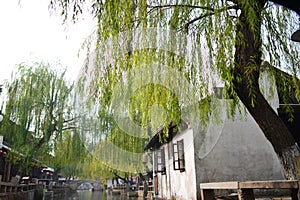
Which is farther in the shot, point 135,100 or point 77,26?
point 135,100

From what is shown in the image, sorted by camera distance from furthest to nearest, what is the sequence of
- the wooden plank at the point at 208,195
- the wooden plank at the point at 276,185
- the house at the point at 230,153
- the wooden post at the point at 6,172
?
the wooden post at the point at 6,172
the house at the point at 230,153
the wooden plank at the point at 208,195
the wooden plank at the point at 276,185

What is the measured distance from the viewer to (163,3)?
358 cm

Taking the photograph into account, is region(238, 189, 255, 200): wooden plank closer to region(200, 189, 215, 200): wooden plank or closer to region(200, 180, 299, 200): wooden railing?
region(200, 180, 299, 200): wooden railing

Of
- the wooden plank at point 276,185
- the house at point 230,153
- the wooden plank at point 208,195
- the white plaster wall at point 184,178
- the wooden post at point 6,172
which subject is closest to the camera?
the wooden plank at point 276,185

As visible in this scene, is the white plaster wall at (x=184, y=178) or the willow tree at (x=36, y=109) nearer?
the white plaster wall at (x=184, y=178)

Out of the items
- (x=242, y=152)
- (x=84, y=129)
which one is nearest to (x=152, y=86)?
(x=242, y=152)

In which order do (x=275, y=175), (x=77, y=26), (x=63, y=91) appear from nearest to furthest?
(x=77, y=26) < (x=275, y=175) < (x=63, y=91)

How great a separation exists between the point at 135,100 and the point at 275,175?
4285 millimetres

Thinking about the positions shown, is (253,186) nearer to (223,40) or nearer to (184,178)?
(223,40)

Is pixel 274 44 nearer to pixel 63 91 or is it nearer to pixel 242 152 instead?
pixel 242 152

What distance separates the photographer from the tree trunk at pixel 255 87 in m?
3.19

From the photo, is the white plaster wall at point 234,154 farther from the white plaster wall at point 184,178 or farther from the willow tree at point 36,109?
the willow tree at point 36,109

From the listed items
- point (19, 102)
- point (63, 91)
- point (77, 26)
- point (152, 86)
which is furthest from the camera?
point (63, 91)

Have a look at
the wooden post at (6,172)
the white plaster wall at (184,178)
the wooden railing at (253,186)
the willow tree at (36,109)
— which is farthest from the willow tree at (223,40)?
the wooden post at (6,172)
